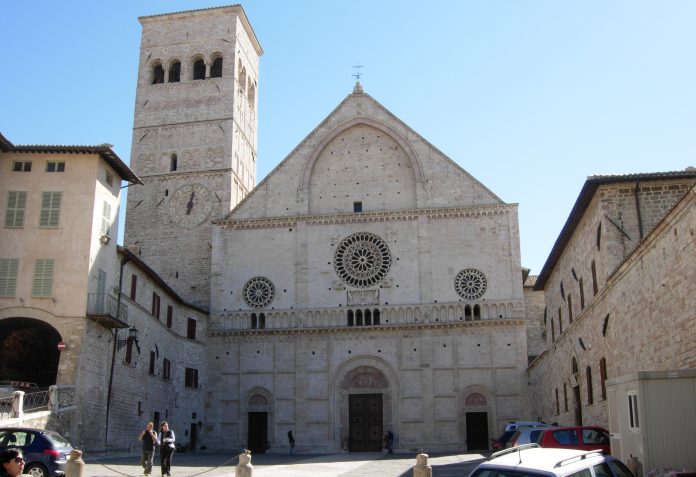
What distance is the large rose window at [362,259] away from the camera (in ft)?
121

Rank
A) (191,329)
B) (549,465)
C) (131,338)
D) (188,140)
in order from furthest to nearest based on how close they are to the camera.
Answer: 1. (188,140)
2. (191,329)
3. (131,338)
4. (549,465)

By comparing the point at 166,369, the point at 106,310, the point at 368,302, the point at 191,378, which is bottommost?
Result: the point at 191,378

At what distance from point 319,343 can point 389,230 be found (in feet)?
21.5

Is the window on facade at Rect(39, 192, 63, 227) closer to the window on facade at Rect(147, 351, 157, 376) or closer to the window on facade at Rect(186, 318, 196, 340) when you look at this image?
the window on facade at Rect(147, 351, 157, 376)

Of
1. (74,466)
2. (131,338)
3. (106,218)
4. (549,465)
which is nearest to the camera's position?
(549,465)

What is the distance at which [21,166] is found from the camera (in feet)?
82.2

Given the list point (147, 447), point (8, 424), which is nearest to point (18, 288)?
point (8, 424)

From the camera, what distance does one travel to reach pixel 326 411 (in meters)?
35.4

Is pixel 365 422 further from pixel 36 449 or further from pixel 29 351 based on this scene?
pixel 36 449

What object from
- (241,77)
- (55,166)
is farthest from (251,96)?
(55,166)

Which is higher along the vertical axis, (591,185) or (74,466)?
(591,185)

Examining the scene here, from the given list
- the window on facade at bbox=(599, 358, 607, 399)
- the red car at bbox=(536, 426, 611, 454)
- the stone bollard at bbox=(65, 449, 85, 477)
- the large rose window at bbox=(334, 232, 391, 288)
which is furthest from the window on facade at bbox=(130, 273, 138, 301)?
the red car at bbox=(536, 426, 611, 454)

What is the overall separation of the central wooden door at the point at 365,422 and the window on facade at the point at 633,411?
2342 centimetres

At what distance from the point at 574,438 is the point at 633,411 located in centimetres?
422
